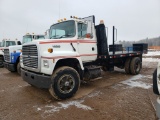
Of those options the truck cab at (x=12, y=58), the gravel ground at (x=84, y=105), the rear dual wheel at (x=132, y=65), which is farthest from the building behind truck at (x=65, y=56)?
the truck cab at (x=12, y=58)

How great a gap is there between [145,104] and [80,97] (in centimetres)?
204

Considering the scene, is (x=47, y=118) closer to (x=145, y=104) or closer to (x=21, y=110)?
(x=21, y=110)

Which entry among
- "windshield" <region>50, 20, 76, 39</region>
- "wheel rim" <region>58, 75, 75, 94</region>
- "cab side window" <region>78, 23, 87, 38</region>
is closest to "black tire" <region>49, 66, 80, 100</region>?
"wheel rim" <region>58, 75, 75, 94</region>

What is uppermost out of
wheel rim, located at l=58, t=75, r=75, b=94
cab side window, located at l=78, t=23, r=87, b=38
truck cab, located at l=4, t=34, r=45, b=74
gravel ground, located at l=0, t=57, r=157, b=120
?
cab side window, located at l=78, t=23, r=87, b=38

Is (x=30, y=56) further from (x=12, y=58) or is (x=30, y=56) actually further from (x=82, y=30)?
(x=12, y=58)

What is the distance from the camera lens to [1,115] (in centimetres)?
384

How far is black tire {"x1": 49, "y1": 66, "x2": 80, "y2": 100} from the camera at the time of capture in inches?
181

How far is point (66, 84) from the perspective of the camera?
484 centimetres

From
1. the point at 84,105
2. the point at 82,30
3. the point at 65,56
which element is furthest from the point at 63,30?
the point at 84,105

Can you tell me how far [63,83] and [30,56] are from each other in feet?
4.91

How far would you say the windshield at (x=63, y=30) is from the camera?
561cm

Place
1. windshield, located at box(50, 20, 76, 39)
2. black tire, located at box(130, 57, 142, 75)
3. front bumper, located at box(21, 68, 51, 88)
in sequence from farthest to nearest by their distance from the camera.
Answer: black tire, located at box(130, 57, 142, 75)
windshield, located at box(50, 20, 76, 39)
front bumper, located at box(21, 68, 51, 88)

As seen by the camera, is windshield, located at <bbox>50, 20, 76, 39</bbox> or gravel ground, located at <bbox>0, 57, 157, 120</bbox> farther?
windshield, located at <bbox>50, 20, 76, 39</bbox>

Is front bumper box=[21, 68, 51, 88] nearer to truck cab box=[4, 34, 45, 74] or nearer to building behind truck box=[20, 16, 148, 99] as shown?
building behind truck box=[20, 16, 148, 99]
